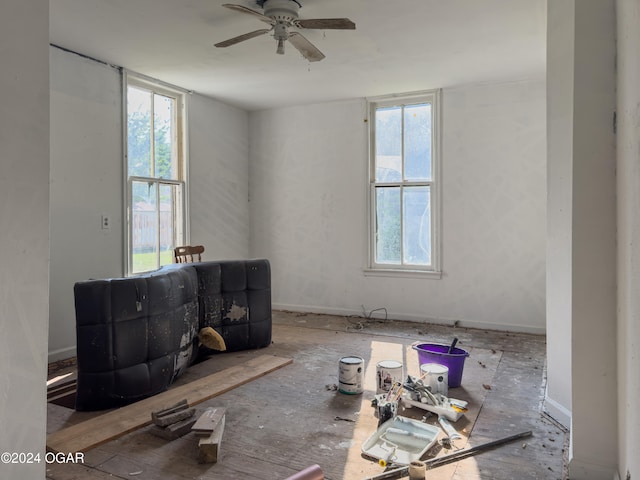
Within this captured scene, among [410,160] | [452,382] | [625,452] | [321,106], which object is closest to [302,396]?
[452,382]

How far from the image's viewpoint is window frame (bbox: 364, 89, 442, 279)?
543cm

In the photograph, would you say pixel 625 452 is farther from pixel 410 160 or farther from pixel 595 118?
pixel 410 160

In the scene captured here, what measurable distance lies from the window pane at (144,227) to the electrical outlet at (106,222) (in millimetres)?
334

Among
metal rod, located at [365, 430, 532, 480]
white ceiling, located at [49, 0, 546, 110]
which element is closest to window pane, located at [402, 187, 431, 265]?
white ceiling, located at [49, 0, 546, 110]

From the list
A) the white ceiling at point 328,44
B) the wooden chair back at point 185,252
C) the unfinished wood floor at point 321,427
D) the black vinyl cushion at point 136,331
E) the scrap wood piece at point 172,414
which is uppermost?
the white ceiling at point 328,44

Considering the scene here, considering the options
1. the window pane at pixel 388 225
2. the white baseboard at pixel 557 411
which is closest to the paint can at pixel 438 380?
the white baseboard at pixel 557 411

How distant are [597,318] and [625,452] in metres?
0.54

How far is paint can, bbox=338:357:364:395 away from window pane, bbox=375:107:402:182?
313cm

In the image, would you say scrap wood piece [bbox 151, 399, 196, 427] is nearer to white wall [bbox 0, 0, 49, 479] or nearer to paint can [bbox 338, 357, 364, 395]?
white wall [bbox 0, 0, 49, 479]

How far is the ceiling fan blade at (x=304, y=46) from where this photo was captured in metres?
3.36

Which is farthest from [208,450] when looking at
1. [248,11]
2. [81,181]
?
[81,181]

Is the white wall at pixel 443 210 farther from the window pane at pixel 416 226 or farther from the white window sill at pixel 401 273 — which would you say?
the window pane at pixel 416 226

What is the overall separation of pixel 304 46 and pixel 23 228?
2603mm

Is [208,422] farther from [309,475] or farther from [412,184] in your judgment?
[412,184]
